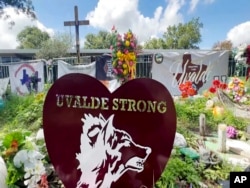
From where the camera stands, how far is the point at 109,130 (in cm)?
167

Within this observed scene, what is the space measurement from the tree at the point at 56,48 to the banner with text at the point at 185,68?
519 inches

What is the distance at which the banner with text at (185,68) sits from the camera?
754 centimetres

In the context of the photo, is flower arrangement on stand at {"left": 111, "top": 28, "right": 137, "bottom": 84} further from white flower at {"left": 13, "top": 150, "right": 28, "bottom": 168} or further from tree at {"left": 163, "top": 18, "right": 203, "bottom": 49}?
tree at {"left": 163, "top": 18, "right": 203, "bottom": 49}

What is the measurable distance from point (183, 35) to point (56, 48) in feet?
52.4

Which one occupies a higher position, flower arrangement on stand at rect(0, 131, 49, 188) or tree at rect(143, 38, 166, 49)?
tree at rect(143, 38, 166, 49)

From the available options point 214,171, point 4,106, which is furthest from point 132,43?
point 4,106

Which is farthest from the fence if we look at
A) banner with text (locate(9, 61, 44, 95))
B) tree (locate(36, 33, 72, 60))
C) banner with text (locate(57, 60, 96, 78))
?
tree (locate(36, 33, 72, 60))

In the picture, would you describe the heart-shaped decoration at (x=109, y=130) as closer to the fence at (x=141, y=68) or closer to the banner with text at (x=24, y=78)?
the banner with text at (x=24, y=78)

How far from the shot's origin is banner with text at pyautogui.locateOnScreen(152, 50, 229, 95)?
297 inches

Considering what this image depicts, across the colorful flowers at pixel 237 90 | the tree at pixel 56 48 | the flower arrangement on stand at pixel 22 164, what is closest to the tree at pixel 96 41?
the tree at pixel 56 48

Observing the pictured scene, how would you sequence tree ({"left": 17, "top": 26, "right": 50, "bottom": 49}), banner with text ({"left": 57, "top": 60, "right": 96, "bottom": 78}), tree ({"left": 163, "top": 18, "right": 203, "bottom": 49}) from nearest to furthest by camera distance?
1. banner with text ({"left": 57, "top": 60, "right": 96, "bottom": 78})
2. tree ({"left": 163, "top": 18, "right": 203, "bottom": 49})
3. tree ({"left": 17, "top": 26, "right": 50, "bottom": 49})

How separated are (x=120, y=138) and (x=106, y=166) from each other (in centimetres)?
19

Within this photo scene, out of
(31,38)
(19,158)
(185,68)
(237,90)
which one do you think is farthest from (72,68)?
(31,38)

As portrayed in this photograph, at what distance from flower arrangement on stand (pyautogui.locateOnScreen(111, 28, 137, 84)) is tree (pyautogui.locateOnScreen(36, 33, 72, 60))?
52.8ft
